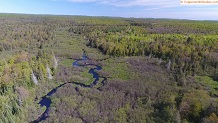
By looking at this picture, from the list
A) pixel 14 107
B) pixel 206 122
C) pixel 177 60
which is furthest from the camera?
pixel 177 60

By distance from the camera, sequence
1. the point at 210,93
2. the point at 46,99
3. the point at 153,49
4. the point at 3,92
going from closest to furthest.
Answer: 1. the point at 3,92
2. the point at 46,99
3. the point at 210,93
4. the point at 153,49

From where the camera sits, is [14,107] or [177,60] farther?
[177,60]

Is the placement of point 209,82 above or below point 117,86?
below

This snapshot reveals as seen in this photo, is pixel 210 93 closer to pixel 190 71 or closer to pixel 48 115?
pixel 190 71

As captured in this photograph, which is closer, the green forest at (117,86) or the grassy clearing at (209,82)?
the green forest at (117,86)

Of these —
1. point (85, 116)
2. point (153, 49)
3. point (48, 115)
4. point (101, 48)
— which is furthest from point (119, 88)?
point (101, 48)

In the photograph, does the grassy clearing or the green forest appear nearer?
the green forest

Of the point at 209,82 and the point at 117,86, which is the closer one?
the point at 117,86

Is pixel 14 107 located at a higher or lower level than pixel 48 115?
higher

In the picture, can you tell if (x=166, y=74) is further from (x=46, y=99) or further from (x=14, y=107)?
(x=14, y=107)
